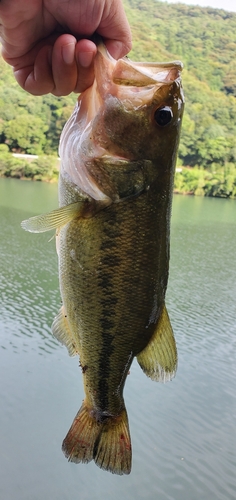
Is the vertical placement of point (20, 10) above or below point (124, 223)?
above


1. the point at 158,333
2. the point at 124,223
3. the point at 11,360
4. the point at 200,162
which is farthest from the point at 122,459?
the point at 200,162

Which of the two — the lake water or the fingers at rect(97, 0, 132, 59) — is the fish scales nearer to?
the fingers at rect(97, 0, 132, 59)

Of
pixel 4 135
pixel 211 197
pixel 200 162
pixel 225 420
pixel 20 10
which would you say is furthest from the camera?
pixel 200 162

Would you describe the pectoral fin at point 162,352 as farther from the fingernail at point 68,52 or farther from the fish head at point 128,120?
the fingernail at point 68,52

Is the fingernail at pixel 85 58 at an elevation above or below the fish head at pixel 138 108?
above

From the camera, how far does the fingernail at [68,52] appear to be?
1415mm

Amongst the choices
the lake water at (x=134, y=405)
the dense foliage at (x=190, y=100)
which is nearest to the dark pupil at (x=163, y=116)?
the lake water at (x=134, y=405)

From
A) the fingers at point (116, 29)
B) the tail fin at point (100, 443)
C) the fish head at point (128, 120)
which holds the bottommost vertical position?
the tail fin at point (100, 443)

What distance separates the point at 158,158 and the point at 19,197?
2663 cm

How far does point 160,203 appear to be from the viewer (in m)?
1.39

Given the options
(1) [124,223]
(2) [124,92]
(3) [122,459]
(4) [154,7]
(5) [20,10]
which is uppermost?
(4) [154,7]

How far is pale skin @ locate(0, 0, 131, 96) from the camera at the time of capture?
1.42 meters

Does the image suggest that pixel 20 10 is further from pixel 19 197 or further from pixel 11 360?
pixel 19 197

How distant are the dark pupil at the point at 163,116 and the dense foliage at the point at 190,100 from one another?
38.8 m
